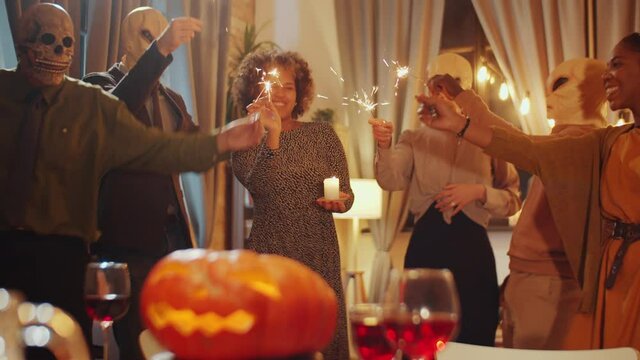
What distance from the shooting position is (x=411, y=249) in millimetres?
2715

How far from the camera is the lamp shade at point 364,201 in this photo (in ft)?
12.9

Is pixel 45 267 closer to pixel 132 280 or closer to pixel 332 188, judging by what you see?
pixel 132 280

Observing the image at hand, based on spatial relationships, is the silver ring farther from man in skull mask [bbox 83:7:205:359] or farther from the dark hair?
man in skull mask [bbox 83:7:205:359]

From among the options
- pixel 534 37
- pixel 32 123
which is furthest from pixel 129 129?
pixel 534 37

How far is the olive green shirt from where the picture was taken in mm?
1907

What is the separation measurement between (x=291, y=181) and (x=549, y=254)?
3.27ft

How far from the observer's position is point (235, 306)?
1.62 ft

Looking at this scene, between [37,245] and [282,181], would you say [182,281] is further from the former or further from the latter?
[282,181]

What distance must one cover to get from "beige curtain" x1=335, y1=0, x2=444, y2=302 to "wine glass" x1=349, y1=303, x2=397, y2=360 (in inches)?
133

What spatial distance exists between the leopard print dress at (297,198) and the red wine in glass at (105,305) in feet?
4.41

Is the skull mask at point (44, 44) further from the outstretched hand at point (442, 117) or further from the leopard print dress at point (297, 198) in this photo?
the outstretched hand at point (442, 117)


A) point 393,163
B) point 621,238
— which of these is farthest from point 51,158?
point 621,238

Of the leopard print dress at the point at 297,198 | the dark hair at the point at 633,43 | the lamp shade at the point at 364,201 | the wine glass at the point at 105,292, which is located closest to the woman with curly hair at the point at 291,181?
the leopard print dress at the point at 297,198

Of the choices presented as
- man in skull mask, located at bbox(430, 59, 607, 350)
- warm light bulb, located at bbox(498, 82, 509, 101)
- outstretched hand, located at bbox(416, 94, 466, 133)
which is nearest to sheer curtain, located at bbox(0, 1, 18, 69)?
outstretched hand, located at bbox(416, 94, 466, 133)
